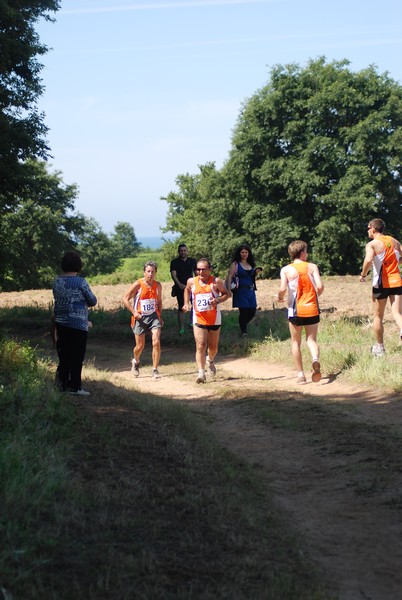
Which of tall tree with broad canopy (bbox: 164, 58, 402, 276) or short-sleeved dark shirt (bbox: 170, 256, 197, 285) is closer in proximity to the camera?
short-sleeved dark shirt (bbox: 170, 256, 197, 285)

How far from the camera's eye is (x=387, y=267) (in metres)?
12.4

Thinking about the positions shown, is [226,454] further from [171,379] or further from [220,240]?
[220,240]

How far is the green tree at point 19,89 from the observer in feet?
58.5

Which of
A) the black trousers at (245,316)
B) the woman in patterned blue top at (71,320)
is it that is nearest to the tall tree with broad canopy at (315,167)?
the black trousers at (245,316)

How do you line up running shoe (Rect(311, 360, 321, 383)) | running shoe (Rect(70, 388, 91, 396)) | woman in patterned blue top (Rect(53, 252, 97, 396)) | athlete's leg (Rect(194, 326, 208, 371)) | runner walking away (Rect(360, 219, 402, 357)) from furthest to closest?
1. athlete's leg (Rect(194, 326, 208, 371))
2. runner walking away (Rect(360, 219, 402, 357))
3. running shoe (Rect(311, 360, 321, 383))
4. woman in patterned blue top (Rect(53, 252, 97, 396))
5. running shoe (Rect(70, 388, 91, 396))

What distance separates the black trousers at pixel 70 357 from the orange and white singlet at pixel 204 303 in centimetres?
326

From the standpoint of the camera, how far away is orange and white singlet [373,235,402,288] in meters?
12.4

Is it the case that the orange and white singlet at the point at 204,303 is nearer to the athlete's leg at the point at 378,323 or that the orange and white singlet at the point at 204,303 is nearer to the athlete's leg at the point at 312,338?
the athlete's leg at the point at 312,338

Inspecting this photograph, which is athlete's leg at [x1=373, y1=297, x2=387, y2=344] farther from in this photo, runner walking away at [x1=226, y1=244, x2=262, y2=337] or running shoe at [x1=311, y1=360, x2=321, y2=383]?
runner walking away at [x1=226, y1=244, x2=262, y2=337]

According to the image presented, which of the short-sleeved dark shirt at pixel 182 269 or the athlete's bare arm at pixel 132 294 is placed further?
the short-sleeved dark shirt at pixel 182 269

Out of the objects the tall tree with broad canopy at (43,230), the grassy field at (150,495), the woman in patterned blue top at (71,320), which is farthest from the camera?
the tall tree with broad canopy at (43,230)

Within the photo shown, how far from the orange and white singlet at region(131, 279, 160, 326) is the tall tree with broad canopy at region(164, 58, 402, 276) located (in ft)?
102

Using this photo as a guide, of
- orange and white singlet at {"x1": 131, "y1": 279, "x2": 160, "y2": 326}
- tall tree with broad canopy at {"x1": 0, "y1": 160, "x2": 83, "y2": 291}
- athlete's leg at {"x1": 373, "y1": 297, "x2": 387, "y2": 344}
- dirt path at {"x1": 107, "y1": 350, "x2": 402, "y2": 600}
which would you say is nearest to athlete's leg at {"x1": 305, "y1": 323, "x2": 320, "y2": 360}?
dirt path at {"x1": 107, "y1": 350, "x2": 402, "y2": 600}

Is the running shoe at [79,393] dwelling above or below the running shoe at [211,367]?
above
